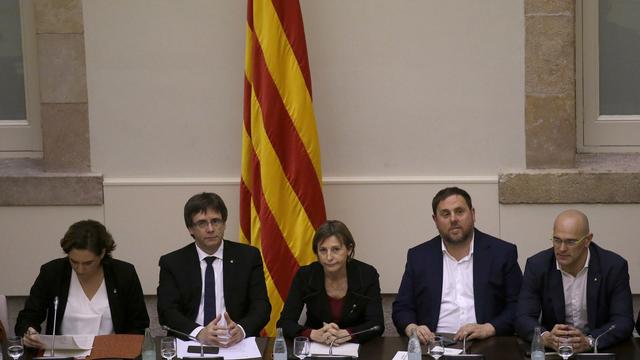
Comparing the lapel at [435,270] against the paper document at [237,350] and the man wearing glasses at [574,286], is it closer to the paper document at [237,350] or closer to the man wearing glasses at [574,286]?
the man wearing glasses at [574,286]

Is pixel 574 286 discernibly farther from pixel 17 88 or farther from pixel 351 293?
pixel 17 88

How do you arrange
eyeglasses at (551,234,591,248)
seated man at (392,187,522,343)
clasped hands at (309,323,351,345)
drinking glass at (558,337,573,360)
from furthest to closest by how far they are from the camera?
seated man at (392,187,522,343)
eyeglasses at (551,234,591,248)
clasped hands at (309,323,351,345)
drinking glass at (558,337,573,360)

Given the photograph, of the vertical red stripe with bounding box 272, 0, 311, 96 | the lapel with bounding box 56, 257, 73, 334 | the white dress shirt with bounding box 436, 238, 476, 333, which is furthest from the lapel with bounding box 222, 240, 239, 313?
the vertical red stripe with bounding box 272, 0, 311, 96

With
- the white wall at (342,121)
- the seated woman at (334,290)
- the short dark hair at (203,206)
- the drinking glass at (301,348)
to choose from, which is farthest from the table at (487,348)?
the white wall at (342,121)

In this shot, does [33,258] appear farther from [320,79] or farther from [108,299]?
[320,79]

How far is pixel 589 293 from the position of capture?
4.96 m

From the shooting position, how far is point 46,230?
21.6 ft

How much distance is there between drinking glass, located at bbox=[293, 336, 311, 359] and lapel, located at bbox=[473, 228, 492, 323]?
1.07m

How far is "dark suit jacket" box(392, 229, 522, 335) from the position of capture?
5255 mm

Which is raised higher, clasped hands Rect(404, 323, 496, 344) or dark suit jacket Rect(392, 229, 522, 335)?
dark suit jacket Rect(392, 229, 522, 335)

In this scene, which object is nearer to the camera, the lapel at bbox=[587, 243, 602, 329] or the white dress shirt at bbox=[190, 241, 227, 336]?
the lapel at bbox=[587, 243, 602, 329]

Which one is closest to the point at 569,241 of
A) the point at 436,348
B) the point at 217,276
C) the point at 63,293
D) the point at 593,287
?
the point at 593,287

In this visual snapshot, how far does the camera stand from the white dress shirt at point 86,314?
5.20m

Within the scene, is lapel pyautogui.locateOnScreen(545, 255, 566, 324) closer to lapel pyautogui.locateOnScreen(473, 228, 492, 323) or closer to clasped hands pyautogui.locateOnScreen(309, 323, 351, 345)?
lapel pyautogui.locateOnScreen(473, 228, 492, 323)
